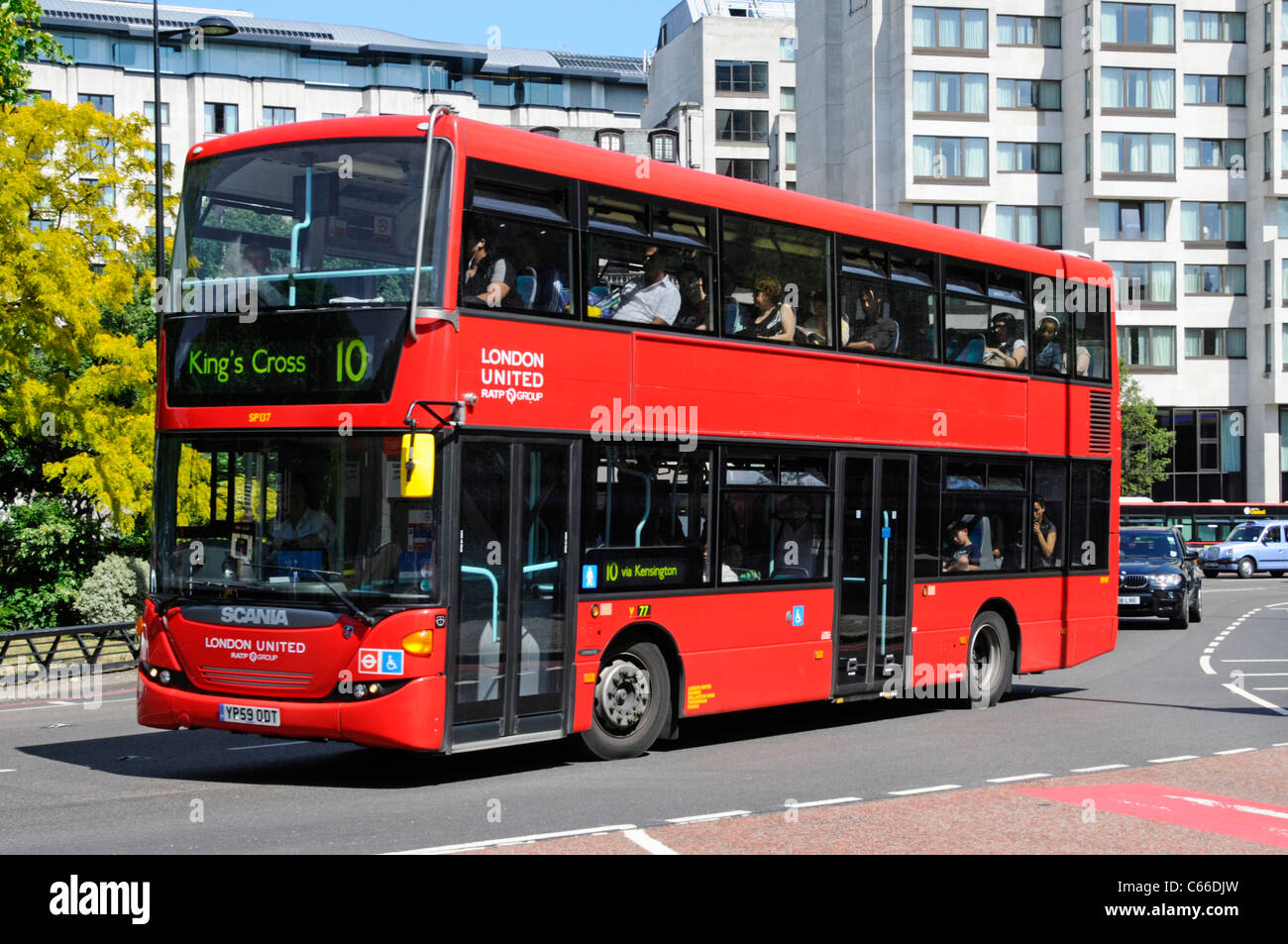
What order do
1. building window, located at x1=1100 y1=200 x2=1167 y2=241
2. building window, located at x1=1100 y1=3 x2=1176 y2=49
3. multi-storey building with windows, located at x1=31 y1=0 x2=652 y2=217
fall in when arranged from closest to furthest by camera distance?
building window, located at x1=1100 y1=3 x2=1176 y2=49 < building window, located at x1=1100 y1=200 x2=1167 y2=241 < multi-storey building with windows, located at x1=31 y1=0 x2=652 y2=217

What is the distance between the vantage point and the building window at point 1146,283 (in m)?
74.4

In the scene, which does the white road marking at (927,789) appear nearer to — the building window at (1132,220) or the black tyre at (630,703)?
the black tyre at (630,703)

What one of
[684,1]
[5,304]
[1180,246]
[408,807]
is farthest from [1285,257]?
[408,807]

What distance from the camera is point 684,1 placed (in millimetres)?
97688

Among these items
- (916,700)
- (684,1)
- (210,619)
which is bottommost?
(916,700)

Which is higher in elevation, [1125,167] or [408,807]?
[1125,167]

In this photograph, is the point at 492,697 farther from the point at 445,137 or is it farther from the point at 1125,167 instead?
the point at 1125,167

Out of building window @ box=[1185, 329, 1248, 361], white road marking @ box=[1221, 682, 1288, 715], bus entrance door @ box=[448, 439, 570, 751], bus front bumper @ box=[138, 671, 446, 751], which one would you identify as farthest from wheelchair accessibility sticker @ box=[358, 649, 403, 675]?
building window @ box=[1185, 329, 1248, 361]

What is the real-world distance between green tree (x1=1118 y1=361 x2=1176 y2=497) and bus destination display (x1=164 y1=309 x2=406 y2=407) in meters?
60.9

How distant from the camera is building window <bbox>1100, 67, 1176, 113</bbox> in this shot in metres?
74.1

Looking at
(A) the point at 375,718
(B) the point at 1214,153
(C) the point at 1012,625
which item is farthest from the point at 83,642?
(B) the point at 1214,153

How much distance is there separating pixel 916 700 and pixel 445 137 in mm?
9633

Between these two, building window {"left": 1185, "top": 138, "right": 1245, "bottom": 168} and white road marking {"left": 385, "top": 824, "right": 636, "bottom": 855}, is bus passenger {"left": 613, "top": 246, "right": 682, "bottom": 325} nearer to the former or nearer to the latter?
white road marking {"left": 385, "top": 824, "right": 636, "bottom": 855}

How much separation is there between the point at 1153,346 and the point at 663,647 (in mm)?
66281
